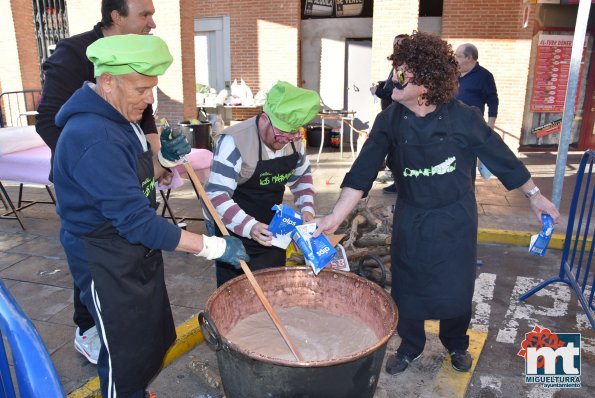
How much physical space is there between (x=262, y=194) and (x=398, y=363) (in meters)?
1.47

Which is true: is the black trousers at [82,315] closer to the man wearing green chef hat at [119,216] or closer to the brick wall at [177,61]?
the man wearing green chef hat at [119,216]

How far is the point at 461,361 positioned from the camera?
130 inches

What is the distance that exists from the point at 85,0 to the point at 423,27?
7.83 m

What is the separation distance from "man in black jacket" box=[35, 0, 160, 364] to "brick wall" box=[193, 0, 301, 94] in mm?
9548

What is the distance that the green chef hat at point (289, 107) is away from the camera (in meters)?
2.67

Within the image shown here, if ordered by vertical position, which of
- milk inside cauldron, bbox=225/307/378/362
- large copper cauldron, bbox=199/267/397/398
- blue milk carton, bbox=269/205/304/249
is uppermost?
blue milk carton, bbox=269/205/304/249

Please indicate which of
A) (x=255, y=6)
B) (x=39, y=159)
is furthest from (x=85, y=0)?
(x=39, y=159)

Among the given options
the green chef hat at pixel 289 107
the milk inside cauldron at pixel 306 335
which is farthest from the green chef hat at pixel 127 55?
the milk inside cauldron at pixel 306 335

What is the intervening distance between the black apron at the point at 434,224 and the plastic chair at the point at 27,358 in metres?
2.12

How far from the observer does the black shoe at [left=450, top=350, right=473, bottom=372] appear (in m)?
3.30

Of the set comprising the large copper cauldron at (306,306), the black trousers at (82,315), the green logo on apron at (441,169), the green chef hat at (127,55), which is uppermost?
the green chef hat at (127,55)

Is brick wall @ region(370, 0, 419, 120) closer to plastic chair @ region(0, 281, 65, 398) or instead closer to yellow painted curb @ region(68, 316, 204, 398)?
yellow painted curb @ region(68, 316, 204, 398)

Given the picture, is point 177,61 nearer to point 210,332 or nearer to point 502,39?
point 502,39

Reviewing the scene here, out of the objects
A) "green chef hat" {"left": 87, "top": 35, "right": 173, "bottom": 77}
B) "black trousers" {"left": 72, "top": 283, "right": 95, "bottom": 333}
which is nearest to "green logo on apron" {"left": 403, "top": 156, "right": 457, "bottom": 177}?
"green chef hat" {"left": 87, "top": 35, "right": 173, "bottom": 77}
